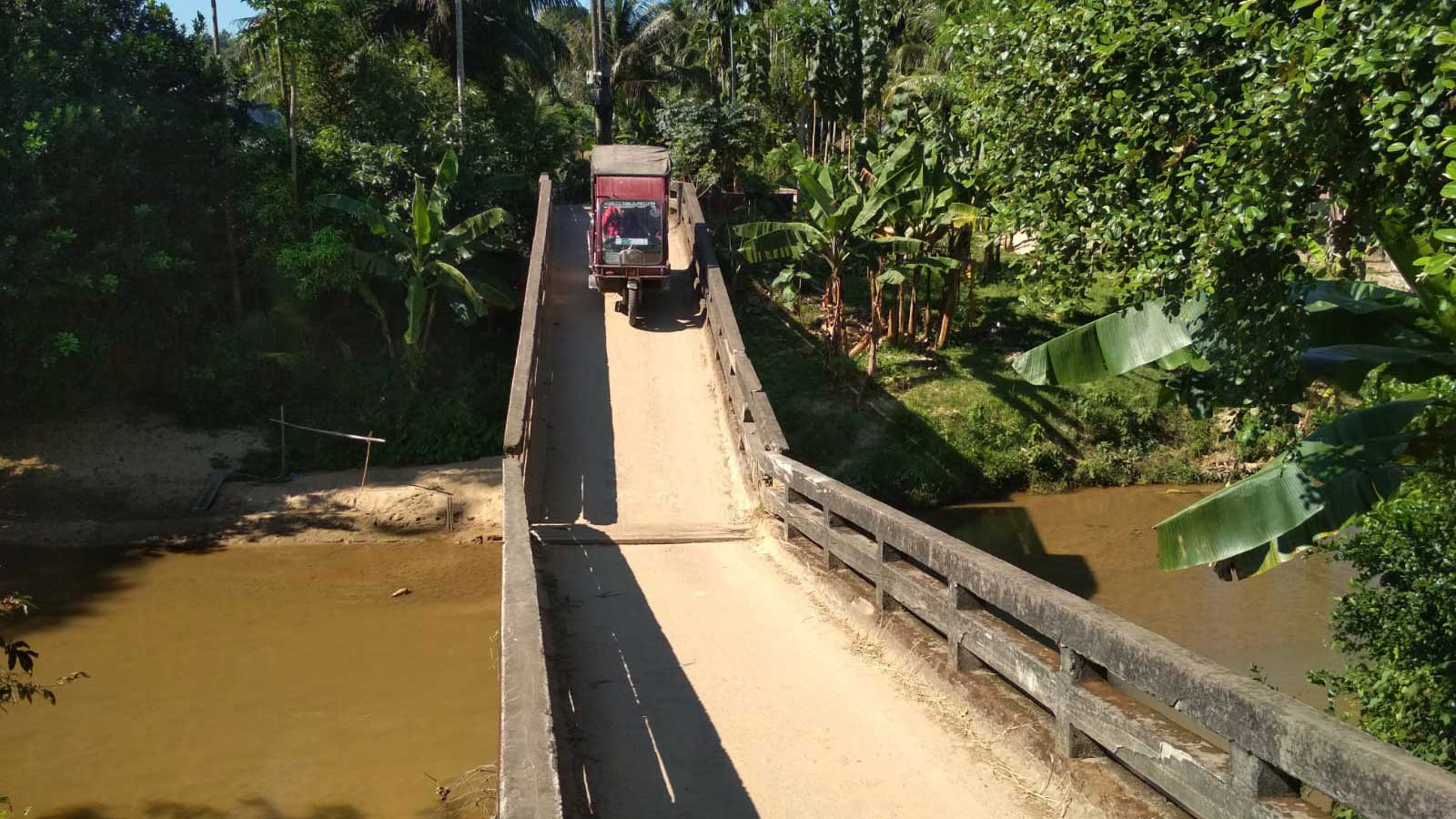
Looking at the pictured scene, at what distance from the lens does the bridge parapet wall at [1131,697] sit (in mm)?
3703

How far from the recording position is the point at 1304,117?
18.2 feet

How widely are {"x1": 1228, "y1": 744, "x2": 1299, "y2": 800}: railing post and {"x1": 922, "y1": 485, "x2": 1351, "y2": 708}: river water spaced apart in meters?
9.34

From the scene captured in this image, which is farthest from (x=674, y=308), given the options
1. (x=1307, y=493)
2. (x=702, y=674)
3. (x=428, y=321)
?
(x=1307, y=493)

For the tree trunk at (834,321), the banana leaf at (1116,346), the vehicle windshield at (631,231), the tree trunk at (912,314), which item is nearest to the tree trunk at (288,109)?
the vehicle windshield at (631,231)

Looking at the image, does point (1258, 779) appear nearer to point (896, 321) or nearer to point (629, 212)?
point (629, 212)

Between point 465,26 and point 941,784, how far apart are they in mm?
26313

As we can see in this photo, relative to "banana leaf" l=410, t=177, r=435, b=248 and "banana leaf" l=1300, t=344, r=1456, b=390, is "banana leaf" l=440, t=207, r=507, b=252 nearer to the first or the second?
"banana leaf" l=410, t=177, r=435, b=248

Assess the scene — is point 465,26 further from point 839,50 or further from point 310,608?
point 310,608

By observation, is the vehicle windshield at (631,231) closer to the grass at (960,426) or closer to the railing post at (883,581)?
the grass at (960,426)

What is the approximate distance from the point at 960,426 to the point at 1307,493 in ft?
45.9

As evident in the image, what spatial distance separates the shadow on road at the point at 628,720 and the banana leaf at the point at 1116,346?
3318 millimetres

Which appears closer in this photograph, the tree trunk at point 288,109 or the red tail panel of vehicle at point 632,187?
the red tail panel of vehicle at point 632,187

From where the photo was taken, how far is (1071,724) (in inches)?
203

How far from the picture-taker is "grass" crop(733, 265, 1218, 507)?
19.8 meters
